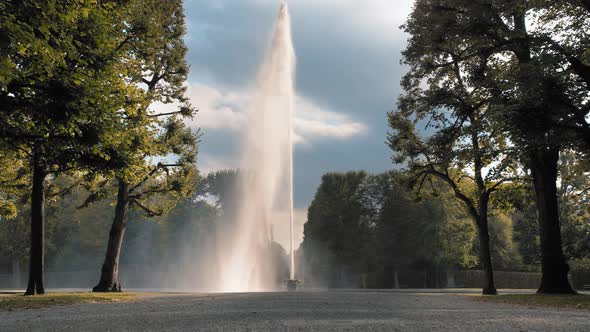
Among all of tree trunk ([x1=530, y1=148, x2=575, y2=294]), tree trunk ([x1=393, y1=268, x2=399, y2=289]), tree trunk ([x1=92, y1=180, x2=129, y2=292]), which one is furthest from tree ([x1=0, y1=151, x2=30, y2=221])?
tree trunk ([x1=393, y1=268, x2=399, y2=289])

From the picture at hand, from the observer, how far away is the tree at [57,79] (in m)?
13.4

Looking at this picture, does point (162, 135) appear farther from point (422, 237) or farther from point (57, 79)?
point (422, 237)

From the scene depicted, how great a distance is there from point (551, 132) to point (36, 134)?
1688 cm

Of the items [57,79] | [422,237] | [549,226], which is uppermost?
[57,79]

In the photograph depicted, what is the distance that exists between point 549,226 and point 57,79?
19.2 meters

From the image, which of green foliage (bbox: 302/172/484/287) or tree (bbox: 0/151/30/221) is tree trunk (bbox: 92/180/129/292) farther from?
green foliage (bbox: 302/172/484/287)

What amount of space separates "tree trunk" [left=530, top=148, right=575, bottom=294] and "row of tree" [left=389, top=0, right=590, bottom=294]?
4 cm

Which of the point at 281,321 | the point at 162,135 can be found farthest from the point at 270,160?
the point at 281,321

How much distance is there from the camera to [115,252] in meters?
26.4

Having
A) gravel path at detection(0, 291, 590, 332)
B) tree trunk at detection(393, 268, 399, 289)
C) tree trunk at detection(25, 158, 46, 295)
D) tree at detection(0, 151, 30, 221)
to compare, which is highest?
tree at detection(0, 151, 30, 221)

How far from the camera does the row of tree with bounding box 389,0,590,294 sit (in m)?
17.7

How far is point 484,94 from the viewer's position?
22.3 metres

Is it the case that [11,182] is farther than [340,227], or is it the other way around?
[340,227]

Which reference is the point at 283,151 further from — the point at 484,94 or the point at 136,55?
the point at 484,94
